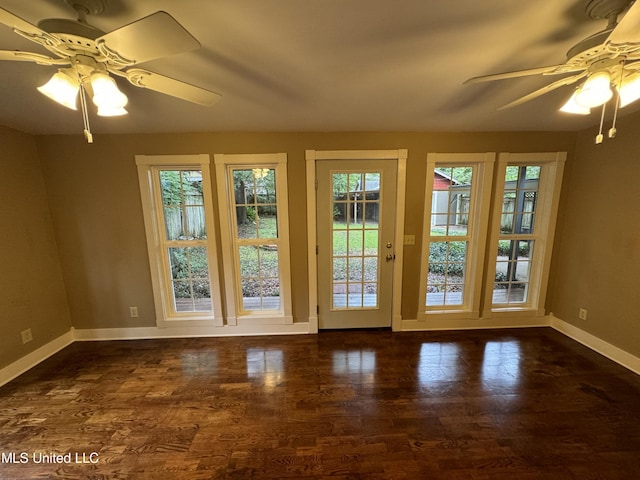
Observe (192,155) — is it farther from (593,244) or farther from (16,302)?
(593,244)

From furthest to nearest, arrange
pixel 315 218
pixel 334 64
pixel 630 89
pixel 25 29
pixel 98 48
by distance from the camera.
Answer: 1. pixel 315 218
2. pixel 334 64
3. pixel 630 89
4. pixel 98 48
5. pixel 25 29

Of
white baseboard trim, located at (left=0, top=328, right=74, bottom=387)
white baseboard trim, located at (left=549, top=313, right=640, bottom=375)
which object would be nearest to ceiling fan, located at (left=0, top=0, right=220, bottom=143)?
white baseboard trim, located at (left=0, top=328, right=74, bottom=387)

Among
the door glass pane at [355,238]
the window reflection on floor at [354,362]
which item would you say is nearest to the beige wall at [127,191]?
the door glass pane at [355,238]

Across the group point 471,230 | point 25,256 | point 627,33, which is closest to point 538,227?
point 471,230

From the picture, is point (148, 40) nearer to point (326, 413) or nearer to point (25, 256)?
point (326, 413)

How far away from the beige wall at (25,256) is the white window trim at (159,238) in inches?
38.0

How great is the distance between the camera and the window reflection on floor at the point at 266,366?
2.20 m

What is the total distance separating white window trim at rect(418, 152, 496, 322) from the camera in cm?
272

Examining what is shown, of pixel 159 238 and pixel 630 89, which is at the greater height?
pixel 630 89

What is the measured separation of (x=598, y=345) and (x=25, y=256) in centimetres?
571

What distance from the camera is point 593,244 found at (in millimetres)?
2562

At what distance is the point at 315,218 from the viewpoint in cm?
278

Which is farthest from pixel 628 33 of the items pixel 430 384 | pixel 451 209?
pixel 430 384

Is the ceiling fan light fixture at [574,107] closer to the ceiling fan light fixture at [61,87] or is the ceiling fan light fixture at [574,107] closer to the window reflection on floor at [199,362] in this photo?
the ceiling fan light fixture at [61,87]
